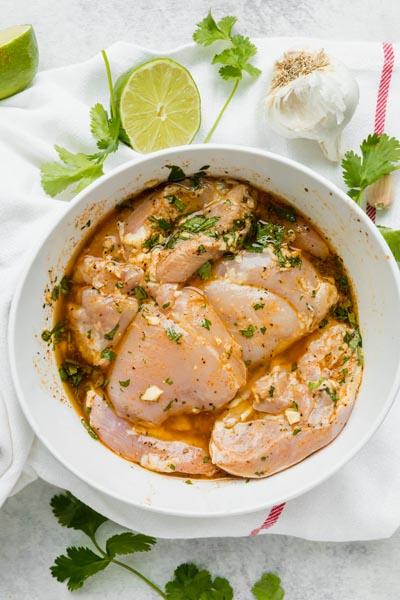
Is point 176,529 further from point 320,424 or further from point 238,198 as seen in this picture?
point 238,198

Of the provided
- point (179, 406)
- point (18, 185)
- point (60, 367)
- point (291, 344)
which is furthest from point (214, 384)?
point (18, 185)

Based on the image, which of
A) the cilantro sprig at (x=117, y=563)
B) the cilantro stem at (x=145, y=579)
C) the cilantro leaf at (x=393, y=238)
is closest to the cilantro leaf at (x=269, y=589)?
the cilantro sprig at (x=117, y=563)

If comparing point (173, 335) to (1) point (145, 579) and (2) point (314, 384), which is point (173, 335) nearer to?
(2) point (314, 384)

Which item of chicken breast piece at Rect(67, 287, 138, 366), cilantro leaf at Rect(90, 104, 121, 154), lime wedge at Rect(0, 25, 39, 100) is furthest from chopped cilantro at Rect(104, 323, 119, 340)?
lime wedge at Rect(0, 25, 39, 100)

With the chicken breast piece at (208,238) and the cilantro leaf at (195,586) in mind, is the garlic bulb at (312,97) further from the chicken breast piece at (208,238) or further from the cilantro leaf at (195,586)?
the cilantro leaf at (195,586)

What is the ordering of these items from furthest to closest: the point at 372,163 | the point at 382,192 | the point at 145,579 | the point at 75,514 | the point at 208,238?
the point at 145,579 → the point at 75,514 → the point at 382,192 → the point at 372,163 → the point at 208,238

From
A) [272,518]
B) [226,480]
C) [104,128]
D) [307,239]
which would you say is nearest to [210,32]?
[104,128]
